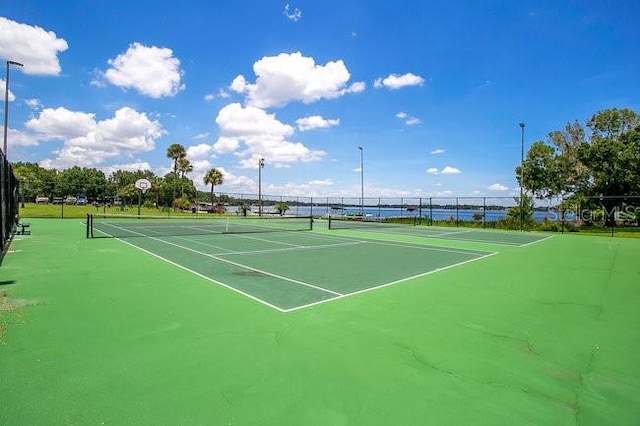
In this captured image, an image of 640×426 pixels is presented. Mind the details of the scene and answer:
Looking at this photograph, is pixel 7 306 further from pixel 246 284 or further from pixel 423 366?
pixel 423 366

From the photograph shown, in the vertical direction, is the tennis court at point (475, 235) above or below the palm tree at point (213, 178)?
below

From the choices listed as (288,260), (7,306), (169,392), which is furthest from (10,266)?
(169,392)

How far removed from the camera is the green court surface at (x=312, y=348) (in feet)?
9.38

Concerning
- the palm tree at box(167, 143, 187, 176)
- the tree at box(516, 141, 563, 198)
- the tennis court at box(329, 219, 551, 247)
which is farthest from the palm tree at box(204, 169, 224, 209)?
the tree at box(516, 141, 563, 198)

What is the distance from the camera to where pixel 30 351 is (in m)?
3.80

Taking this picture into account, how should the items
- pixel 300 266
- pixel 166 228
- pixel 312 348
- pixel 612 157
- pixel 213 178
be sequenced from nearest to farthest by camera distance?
pixel 312 348, pixel 300 266, pixel 166 228, pixel 612 157, pixel 213 178

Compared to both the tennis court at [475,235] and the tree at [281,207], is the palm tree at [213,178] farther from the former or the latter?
the tennis court at [475,235]

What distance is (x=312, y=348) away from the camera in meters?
4.03

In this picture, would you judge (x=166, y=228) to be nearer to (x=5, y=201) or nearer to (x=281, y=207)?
(x=5, y=201)

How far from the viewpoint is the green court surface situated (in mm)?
2859

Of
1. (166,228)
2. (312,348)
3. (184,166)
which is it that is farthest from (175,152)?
(312,348)

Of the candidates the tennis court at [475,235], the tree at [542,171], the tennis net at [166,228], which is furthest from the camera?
the tree at [542,171]

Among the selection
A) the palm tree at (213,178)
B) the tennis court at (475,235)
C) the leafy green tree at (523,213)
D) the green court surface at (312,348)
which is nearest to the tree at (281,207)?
the palm tree at (213,178)

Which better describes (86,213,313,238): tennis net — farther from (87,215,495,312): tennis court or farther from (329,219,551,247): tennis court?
(329,219,551,247): tennis court
